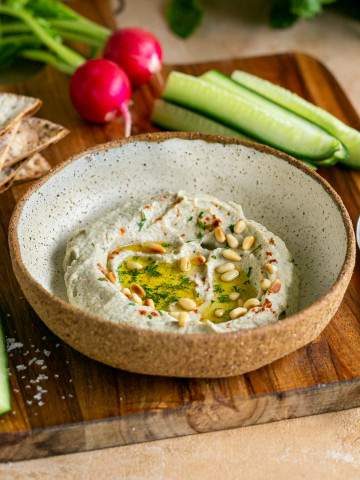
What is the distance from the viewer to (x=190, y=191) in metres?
3.93

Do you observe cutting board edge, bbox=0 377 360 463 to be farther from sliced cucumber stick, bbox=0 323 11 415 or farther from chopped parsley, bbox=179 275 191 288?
chopped parsley, bbox=179 275 191 288

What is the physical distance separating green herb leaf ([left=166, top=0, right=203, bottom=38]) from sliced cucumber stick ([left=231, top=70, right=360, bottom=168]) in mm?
1326

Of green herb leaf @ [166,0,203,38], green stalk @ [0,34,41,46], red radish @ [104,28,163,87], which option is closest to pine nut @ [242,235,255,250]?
red radish @ [104,28,163,87]

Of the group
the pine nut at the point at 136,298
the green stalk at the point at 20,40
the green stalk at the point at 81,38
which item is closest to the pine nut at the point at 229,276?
the pine nut at the point at 136,298

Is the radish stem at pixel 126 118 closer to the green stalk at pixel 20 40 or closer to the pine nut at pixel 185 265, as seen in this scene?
the green stalk at pixel 20 40

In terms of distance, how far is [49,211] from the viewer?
3.67 meters

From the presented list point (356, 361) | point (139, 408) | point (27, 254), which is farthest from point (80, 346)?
point (356, 361)

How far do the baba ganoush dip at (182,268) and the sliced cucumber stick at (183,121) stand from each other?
807mm

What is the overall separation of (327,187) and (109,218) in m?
0.86

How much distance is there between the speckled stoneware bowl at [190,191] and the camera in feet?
9.62

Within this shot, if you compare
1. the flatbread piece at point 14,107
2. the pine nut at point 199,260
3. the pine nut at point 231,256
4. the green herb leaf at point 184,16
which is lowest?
the green herb leaf at point 184,16

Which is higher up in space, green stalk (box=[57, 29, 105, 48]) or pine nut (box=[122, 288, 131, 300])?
pine nut (box=[122, 288, 131, 300])

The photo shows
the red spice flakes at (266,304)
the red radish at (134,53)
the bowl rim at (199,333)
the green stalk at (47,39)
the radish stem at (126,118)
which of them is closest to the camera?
the bowl rim at (199,333)

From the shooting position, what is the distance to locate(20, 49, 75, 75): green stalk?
4.92 meters
